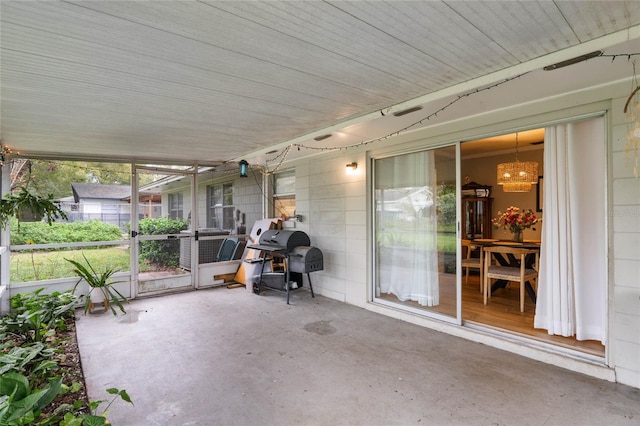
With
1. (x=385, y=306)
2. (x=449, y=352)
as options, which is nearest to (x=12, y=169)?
(x=385, y=306)

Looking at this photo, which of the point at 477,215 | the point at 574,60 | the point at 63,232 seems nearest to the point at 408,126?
the point at 574,60

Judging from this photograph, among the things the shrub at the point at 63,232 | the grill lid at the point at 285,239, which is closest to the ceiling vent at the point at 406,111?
the grill lid at the point at 285,239

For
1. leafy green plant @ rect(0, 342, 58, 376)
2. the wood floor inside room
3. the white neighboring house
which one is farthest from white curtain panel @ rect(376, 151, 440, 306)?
the white neighboring house

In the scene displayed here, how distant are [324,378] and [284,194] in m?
4.25

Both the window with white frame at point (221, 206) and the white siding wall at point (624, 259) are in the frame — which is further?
the window with white frame at point (221, 206)

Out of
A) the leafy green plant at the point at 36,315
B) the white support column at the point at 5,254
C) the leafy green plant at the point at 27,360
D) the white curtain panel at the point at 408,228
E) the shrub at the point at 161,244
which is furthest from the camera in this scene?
the shrub at the point at 161,244

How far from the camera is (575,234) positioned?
9.96 feet

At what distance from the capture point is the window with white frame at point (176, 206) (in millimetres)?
5772

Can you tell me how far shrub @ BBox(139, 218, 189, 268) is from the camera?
550cm

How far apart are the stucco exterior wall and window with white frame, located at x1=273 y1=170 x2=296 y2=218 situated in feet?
2.62

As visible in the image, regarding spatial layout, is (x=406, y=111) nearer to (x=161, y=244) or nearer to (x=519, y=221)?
(x=519, y=221)

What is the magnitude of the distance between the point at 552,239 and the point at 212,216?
5529 mm

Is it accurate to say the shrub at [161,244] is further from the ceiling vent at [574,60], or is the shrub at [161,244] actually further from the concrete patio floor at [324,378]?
the ceiling vent at [574,60]

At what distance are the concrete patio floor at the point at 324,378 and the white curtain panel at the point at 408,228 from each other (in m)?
0.56
